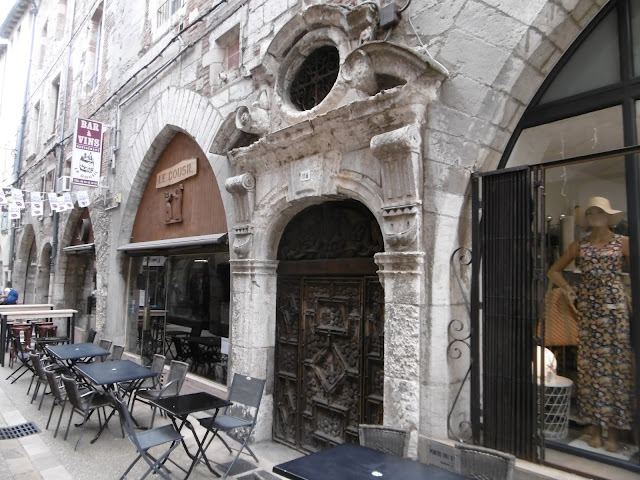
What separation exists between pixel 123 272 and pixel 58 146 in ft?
19.5

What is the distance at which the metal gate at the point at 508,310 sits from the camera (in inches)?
116

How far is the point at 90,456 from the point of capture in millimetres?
4367

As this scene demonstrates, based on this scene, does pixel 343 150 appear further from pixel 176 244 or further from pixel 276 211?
pixel 176 244

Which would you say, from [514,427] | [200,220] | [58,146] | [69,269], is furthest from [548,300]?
[58,146]

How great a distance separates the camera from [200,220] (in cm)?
640

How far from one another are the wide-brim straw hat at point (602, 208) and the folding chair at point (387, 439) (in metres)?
1.85

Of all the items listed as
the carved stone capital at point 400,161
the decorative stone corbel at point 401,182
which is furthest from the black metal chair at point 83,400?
the carved stone capital at point 400,161

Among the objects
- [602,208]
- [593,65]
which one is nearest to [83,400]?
[602,208]

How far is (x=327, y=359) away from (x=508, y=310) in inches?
78.2

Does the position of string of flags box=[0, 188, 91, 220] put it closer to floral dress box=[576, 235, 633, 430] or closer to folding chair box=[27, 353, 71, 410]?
folding chair box=[27, 353, 71, 410]

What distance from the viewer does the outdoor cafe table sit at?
15.5ft

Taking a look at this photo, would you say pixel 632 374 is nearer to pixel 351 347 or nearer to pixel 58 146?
pixel 351 347

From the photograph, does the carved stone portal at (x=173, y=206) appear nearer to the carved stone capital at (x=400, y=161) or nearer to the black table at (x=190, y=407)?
the black table at (x=190, y=407)

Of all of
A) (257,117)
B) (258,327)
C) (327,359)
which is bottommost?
(327,359)
